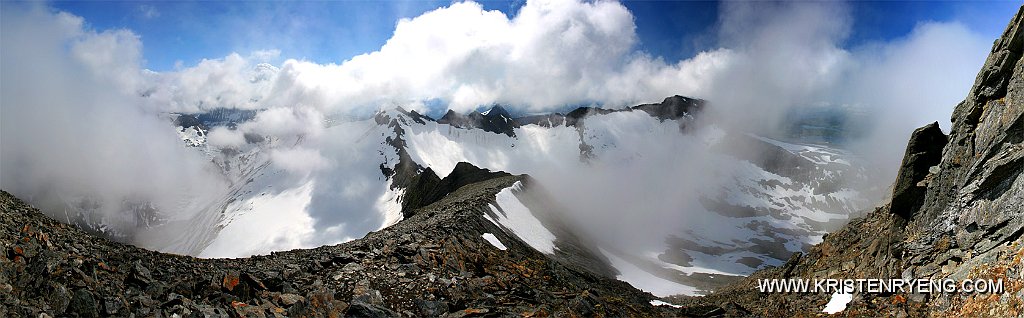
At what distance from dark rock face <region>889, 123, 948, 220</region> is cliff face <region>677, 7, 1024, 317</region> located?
43 millimetres

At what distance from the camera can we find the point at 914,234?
2277 cm

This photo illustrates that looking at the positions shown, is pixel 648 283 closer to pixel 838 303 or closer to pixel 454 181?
pixel 454 181

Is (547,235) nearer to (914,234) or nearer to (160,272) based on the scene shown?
(914,234)

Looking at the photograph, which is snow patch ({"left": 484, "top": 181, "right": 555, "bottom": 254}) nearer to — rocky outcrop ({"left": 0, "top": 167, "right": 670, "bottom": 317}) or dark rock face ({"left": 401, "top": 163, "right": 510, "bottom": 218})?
rocky outcrop ({"left": 0, "top": 167, "right": 670, "bottom": 317})

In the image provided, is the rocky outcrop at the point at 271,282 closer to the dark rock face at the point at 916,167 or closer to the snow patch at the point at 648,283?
the dark rock face at the point at 916,167

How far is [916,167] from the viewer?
82.9 feet

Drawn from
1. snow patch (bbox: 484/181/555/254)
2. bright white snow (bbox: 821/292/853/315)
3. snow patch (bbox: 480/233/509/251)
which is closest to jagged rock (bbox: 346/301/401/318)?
snow patch (bbox: 480/233/509/251)

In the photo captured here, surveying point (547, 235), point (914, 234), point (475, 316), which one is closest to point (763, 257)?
point (547, 235)

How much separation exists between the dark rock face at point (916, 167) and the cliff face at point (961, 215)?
43 millimetres

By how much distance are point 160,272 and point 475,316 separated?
438 inches

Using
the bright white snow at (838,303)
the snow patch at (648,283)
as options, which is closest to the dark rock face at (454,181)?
the snow patch at (648,283)

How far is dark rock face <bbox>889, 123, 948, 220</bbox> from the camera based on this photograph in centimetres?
2438

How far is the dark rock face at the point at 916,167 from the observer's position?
24.4m

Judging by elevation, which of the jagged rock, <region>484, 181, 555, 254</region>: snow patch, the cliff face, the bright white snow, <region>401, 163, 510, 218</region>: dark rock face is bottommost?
the jagged rock
